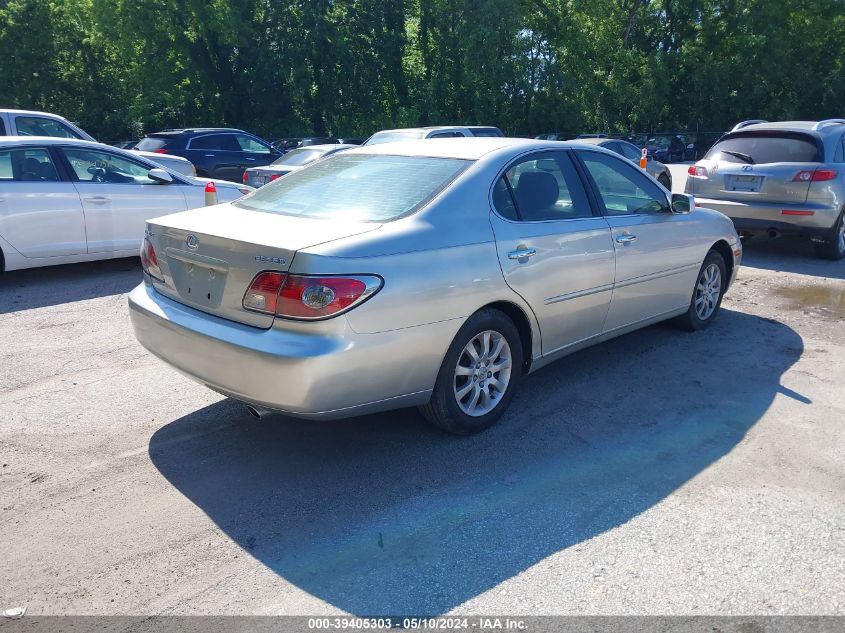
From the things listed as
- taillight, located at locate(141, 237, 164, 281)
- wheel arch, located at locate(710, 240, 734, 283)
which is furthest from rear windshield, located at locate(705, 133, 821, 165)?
taillight, located at locate(141, 237, 164, 281)

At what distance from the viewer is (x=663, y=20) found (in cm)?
4394

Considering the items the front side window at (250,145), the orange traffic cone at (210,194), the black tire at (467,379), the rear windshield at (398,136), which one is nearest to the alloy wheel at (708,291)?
the black tire at (467,379)

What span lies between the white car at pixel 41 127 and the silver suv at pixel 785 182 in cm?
789

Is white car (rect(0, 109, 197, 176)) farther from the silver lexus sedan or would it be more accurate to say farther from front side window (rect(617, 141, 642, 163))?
front side window (rect(617, 141, 642, 163))

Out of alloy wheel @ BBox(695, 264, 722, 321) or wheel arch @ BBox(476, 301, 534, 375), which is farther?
alloy wheel @ BBox(695, 264, 722, 321)

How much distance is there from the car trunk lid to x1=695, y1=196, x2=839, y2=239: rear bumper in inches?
283

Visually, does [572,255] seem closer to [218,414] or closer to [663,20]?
[218,414]

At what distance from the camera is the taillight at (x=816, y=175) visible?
942 cm

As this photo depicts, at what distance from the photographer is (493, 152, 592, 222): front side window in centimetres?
A: 469

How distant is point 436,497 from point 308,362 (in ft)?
3.05

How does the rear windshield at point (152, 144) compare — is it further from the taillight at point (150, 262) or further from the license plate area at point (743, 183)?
the taillight at point (150, 262)

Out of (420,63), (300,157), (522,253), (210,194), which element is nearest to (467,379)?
(522,253)

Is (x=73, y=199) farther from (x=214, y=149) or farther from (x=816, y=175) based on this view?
A: (x=214, y=149)

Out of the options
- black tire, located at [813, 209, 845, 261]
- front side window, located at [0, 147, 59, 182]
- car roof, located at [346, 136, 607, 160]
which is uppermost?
car roof, located at [346, 136, 607, 160]
